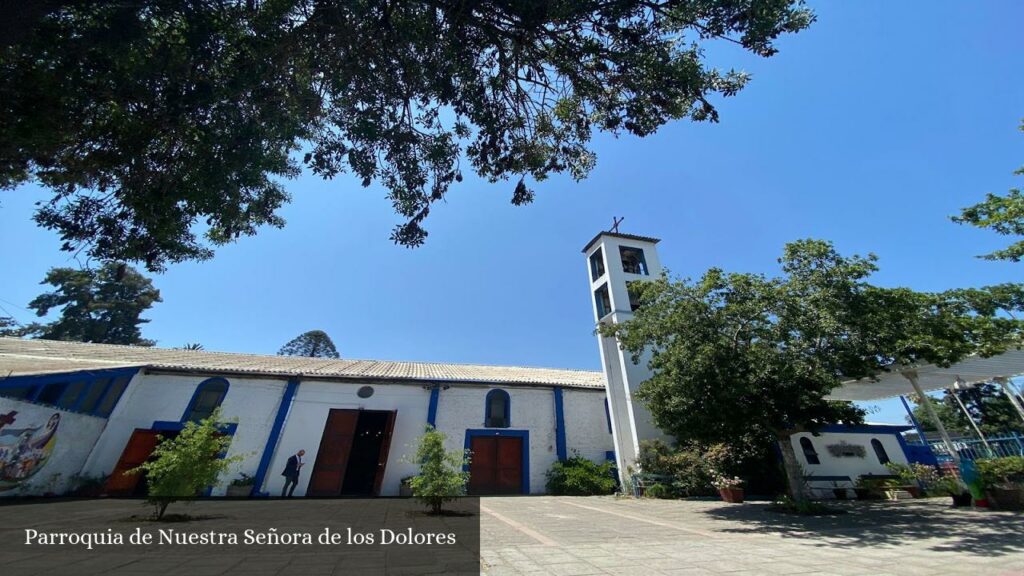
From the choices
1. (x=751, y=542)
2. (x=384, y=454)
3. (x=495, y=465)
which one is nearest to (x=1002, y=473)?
(x=751, y=542)

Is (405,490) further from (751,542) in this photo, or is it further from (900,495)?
(900,495)

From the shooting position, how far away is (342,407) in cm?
1527

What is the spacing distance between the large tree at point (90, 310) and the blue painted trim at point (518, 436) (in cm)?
3248

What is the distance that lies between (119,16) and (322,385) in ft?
44.4

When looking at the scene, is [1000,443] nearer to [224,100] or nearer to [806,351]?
[806,351]

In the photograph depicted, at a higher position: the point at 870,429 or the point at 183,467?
the point at 870,429

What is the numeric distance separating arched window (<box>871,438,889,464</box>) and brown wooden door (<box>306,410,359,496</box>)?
73.3ft

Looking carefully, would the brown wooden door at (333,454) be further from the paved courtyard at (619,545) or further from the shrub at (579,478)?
the shrub at (579,478)

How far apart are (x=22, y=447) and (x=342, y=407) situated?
8.17 meters

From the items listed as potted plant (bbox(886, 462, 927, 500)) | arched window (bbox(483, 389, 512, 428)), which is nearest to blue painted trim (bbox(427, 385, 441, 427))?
arched window (bbox(483, 389, 512, 428))

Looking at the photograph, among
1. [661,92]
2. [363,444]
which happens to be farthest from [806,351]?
[363,444]

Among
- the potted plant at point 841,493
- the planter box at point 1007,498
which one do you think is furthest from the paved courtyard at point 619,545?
the potted plant at point 841,493

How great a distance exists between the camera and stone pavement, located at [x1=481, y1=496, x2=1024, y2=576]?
14.9 feet

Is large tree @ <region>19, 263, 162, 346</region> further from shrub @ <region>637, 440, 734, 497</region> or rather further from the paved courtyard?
shrub @ <region>637, 440, 734, 497</region>
